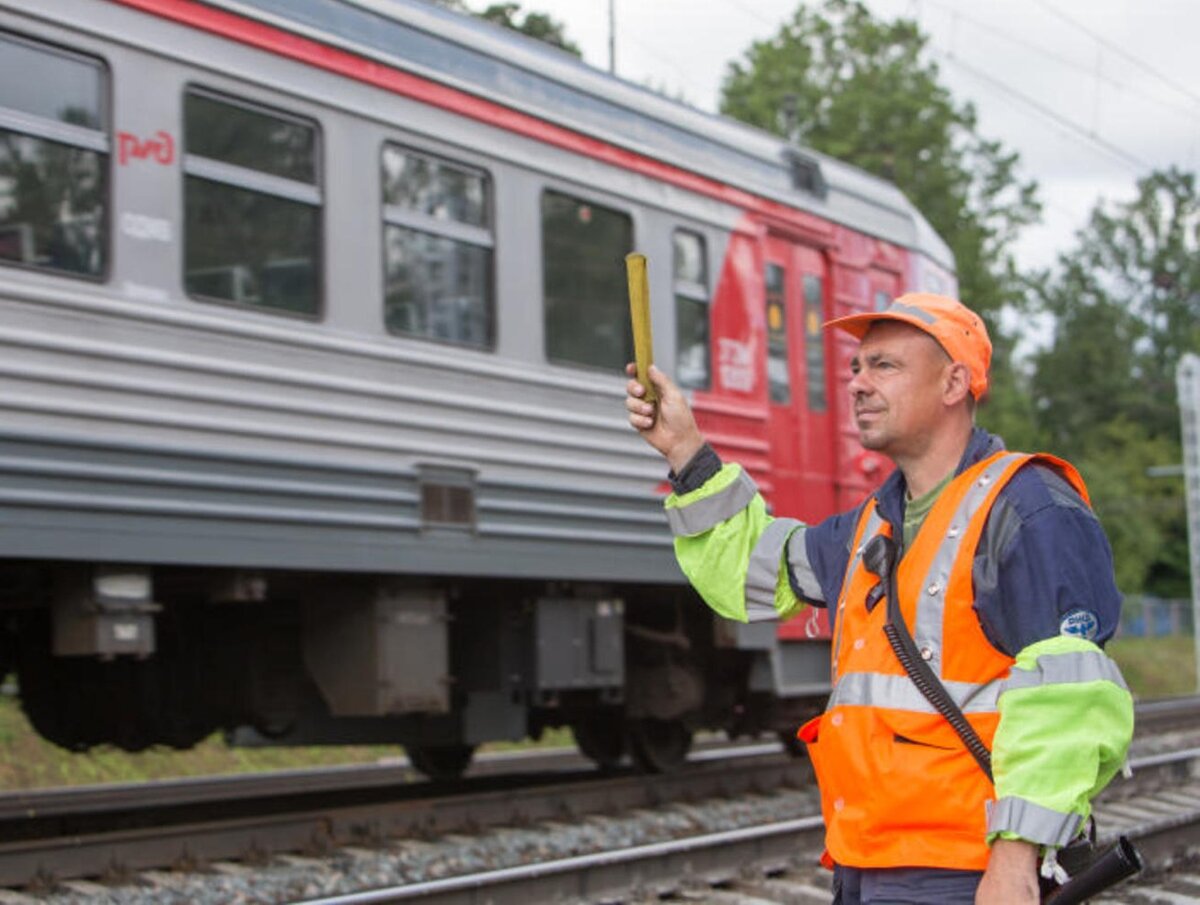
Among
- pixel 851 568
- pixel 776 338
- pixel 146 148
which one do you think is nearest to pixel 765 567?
pixel 851 568

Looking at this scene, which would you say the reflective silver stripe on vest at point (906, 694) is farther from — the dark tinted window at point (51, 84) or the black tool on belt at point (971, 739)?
the dark tinted window at point (51, 84)

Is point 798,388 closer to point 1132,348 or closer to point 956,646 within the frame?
point 956,646

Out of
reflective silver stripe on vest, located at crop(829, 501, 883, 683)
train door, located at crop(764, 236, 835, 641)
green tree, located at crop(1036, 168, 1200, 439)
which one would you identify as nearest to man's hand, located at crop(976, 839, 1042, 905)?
reflective silver stripe on vest, located at crop(829, 501, 883, 683)

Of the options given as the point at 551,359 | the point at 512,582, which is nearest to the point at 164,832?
the point at 512,582

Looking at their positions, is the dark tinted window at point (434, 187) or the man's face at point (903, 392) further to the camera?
the dark tinted window at point (434, 187)

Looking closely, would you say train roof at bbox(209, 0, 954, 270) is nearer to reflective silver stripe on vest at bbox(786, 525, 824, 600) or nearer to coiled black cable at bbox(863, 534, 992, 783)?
reflective silver stripe on vest at bbox(786, 525, 824, 600)

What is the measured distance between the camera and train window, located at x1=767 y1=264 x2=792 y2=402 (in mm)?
10703

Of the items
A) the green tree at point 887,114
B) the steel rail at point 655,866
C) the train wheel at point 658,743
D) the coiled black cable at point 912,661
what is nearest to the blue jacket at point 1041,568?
the coiled black cable at point 912,661

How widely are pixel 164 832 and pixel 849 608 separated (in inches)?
199

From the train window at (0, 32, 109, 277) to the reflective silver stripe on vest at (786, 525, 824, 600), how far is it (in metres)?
4.08

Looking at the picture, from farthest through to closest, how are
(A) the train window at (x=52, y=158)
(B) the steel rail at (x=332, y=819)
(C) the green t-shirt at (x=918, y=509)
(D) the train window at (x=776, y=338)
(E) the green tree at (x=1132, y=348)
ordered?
(E) the green tree at (x=1132, y=348) < (D) the train window at (x=776, y=338) < (B) the steel rail at (x=332, y=819) < (A) the train window at (x=52, y=158) < (C) the green t-shirt at (x=918, y=509)

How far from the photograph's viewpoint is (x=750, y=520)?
3.33 metres

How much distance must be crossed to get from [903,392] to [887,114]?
32.7 meters

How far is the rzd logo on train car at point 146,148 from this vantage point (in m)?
6.95
